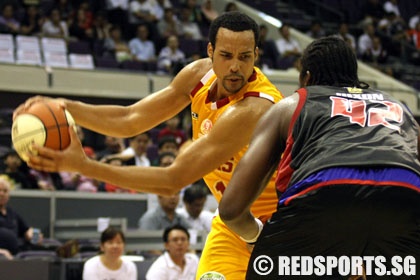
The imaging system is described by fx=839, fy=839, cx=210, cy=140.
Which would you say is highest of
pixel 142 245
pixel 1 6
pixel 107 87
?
pixel 1 6

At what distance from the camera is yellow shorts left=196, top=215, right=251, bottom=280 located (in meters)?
5.00

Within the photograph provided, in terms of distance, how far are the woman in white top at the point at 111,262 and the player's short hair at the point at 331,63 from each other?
579 centimetres

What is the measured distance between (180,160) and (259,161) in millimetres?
890

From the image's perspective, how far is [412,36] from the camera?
22.9 m

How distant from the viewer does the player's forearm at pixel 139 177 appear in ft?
13.3

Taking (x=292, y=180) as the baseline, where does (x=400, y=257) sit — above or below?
below

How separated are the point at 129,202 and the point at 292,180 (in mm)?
8167

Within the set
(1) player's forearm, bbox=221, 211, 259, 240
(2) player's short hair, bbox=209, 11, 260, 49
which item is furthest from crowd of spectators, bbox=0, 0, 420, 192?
(1) player's forearm, bbox=221, 211, 259, 240

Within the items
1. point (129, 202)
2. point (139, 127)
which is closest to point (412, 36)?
point (129, 202)

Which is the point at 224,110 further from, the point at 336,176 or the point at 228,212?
the point at 336,176

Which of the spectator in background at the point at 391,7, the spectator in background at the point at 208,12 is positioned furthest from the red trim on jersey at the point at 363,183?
the spectator in background at the point at 391,7

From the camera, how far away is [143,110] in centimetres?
557

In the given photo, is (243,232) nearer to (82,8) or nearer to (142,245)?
(142,245)

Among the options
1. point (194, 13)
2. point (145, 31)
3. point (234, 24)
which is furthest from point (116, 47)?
point (234, 24)
